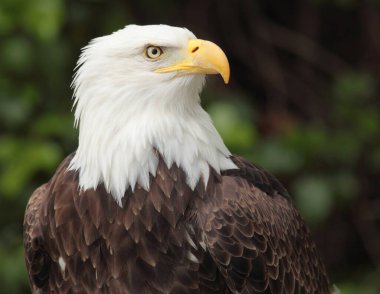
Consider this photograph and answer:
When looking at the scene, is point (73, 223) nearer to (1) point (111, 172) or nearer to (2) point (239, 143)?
(1) point (111, 172)

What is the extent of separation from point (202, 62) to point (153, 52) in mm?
177

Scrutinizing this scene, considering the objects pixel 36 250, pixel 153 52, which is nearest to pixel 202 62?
pixel 153 52

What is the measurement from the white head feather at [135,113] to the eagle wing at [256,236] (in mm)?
152

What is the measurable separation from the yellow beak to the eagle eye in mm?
50

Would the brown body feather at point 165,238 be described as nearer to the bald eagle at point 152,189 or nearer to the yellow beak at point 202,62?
the bald eagle at point 152,189

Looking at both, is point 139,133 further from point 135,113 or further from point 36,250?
point 36,250

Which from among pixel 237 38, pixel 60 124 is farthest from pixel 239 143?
pixel 237 38

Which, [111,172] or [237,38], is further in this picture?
[237,38]

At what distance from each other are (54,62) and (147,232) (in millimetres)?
2062

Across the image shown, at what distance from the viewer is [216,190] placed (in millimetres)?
3477

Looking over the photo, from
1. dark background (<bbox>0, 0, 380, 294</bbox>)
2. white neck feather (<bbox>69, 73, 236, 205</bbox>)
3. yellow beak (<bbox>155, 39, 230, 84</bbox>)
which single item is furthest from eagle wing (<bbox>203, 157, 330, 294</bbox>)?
dark background (<bbox>0, 0, 380, 294</bbox>)

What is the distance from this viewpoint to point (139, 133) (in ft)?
11.0

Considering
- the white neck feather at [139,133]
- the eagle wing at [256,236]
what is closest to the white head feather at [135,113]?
the white neck feather at [139,133]

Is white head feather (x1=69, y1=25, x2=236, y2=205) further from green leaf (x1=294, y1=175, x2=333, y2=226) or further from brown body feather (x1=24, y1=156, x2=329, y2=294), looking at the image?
green leaf (x1=294, y1=175, x2=333, y2=226)
